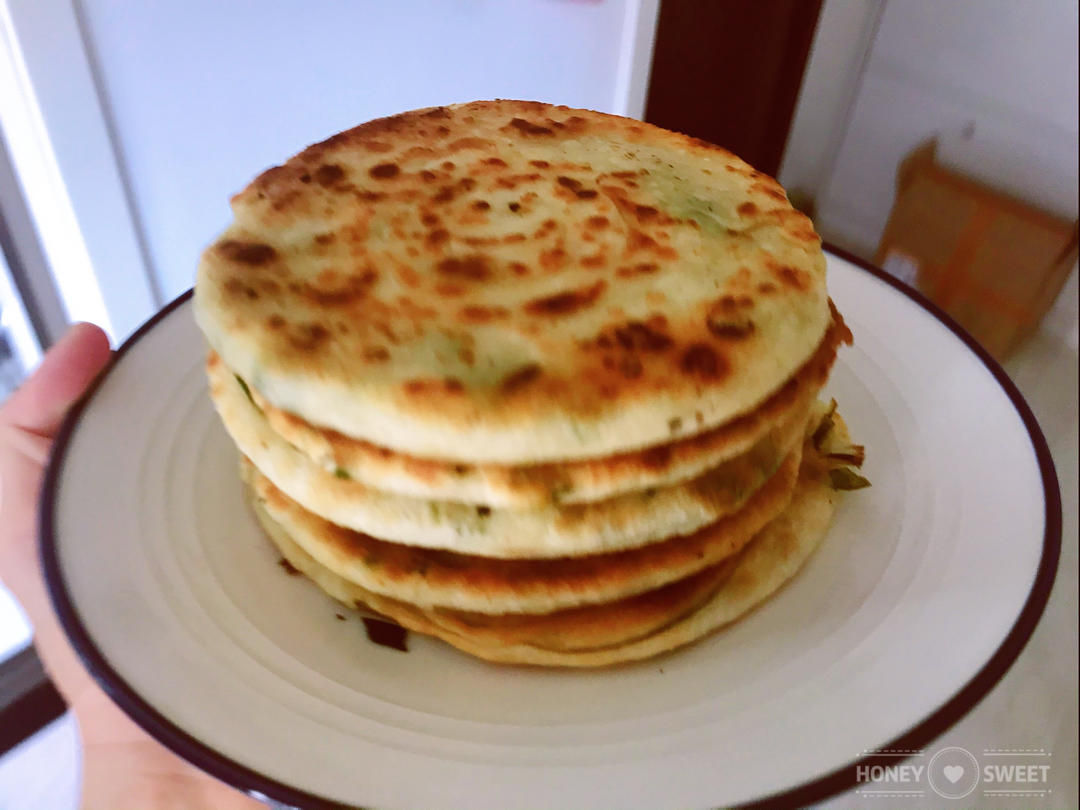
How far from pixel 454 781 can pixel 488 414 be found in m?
0.21

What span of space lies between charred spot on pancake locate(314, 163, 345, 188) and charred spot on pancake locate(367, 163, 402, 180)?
3 cm

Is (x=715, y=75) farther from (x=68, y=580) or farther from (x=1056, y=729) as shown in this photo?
(x=68, y=580)

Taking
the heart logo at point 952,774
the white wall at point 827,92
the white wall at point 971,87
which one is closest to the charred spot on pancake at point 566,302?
the heart logo at point 952,774

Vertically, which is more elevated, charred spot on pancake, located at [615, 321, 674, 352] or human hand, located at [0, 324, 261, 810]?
charred spot on pancake, located at [615, 321, 674, 352]

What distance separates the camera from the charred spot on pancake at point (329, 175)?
0.69m

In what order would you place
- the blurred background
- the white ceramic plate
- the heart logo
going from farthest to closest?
the blurred background < the heart logo < the white ceramic plate

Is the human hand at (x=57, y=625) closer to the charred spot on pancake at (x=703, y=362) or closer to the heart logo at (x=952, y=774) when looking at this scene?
the charred spot on pancake at (x=703, y=362)

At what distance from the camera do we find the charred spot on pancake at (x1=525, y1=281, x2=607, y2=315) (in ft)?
1.89

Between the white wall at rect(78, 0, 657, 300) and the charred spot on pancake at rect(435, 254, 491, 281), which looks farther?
the white wall at rect(78, 0, 657, 300)

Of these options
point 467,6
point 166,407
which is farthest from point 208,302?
point 467,6

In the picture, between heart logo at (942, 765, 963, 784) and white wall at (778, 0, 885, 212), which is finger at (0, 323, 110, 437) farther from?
white wall at (778, 0, 885, 212)

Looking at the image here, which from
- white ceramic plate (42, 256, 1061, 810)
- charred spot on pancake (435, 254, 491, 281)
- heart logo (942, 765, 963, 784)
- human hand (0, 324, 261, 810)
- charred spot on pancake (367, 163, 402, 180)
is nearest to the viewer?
white ceramic plate (42, 256, 1061, 810)

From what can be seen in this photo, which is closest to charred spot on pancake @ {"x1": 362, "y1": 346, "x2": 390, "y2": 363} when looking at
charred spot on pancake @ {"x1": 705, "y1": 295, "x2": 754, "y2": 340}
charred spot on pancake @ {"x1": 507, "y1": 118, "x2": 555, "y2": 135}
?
charred spot on pancake @ {"x1": 705, "y1": 295, "x2": 754, "y2": 340}

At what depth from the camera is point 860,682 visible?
540mm
